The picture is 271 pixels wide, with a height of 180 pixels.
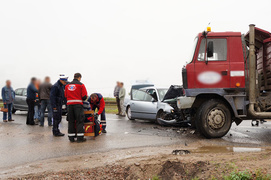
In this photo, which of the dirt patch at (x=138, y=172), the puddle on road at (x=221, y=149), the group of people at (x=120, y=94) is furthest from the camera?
the group of people at (x=120, y=94)

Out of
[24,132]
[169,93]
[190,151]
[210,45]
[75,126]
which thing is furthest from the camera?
[169,93]

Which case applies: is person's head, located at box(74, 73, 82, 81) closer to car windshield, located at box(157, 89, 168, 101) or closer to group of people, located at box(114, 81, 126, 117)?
car windshield, located at box(157, 89, 168, 101)

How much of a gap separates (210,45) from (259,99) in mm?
1927

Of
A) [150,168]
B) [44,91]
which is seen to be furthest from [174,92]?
[150,168]

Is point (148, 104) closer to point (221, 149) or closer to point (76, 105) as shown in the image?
point (76, 105)

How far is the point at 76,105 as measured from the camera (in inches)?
292

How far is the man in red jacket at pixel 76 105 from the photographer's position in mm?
7385

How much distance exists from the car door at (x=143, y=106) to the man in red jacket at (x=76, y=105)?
3.89 meters

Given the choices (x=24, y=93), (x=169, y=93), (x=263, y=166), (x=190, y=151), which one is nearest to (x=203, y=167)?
(x=263, y=166)

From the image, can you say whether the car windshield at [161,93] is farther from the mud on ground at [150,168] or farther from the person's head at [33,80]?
the mud on ground at [150,168]

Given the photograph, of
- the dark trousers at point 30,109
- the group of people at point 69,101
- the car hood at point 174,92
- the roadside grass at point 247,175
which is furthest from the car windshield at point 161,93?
the roadside grass at point 247,175

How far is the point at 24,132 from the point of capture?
9188 millimetres

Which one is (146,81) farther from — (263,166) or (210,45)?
(263,166)

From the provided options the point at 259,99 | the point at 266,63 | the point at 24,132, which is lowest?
the point at 24,132
